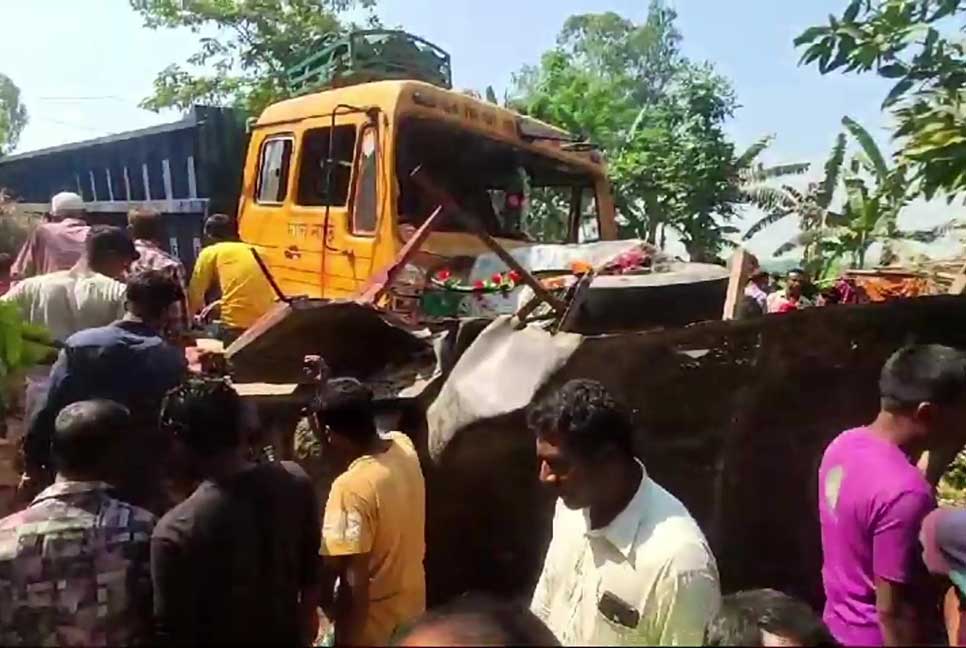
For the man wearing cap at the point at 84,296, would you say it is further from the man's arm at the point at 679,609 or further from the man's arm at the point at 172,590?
the man's arm at the point at 679,609

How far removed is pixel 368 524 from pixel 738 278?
5.63ft

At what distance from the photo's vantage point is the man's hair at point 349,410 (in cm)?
324

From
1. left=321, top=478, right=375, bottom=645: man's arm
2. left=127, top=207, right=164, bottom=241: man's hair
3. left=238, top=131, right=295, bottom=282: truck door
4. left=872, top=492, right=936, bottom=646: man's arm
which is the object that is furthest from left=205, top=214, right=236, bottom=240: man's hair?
left=872, top=492, right=936, bottom=646: man's arm

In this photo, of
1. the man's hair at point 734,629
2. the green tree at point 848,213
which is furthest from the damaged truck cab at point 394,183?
the green tree at point 848,213

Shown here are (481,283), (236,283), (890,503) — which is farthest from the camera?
(236,283)

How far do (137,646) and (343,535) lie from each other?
0.68 m

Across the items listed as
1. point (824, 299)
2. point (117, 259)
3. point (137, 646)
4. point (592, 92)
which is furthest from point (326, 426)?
point (592, 92)

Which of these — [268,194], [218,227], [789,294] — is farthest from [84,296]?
[789,294]

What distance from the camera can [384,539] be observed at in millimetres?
3221

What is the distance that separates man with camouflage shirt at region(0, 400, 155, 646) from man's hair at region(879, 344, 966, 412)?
191cm

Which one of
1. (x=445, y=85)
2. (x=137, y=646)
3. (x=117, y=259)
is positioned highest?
(x=445, y=85)

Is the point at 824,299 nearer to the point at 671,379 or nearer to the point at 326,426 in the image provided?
the point at 671,379

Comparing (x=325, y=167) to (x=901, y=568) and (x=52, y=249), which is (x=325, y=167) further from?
(x=901, y=568)

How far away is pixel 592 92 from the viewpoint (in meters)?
21.6
